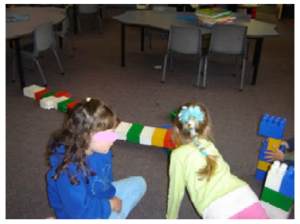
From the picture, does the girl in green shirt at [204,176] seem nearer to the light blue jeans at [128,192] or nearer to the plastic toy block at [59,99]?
the light blue jeans at [128,192]

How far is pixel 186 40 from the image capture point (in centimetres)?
374

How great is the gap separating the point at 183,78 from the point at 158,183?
2.25 metres

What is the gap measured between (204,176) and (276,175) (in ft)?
1.60

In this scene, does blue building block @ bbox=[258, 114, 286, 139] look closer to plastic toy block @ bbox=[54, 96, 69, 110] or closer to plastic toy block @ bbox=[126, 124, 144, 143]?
plastic toy block @ bbox=[126, 124, 144, 143]

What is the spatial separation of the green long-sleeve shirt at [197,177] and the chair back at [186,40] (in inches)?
95.6

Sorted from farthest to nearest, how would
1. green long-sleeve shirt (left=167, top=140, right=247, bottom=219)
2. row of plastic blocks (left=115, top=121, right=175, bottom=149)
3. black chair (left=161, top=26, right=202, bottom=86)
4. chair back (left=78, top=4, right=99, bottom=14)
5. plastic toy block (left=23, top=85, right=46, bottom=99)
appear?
chair back (left=78, top=4, right=99, bottom=14) → black chair (left=161, top=26, right=202, bottom=86) → plastic toy block (left=23, top=85, right=46, bottom=99) → row of plastic blocks (left=115, top=121, right=175, bottom=149) → green long-sleeve shirt (left=167, top=140, right=247, bottom=219)

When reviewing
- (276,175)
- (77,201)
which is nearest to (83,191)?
(77,201)

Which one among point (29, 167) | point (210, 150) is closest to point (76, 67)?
point (29, 167)

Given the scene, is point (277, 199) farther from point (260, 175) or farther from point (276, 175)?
point (260, 175)

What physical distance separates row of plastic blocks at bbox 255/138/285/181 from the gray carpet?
9 centimetres

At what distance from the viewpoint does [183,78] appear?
13.8 feet

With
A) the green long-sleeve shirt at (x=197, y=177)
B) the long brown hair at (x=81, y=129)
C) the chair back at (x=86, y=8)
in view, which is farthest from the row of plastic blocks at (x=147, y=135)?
the chair back at (x=86, y=8)

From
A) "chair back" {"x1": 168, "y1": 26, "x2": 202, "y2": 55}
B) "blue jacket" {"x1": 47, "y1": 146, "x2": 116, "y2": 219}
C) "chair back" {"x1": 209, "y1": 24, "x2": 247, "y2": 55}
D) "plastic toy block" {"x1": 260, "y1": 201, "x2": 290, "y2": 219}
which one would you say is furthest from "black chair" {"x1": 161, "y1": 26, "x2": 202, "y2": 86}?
"blue jacket" {"x1": 47, "y1": 146, "x2": 116, "y2": 219}

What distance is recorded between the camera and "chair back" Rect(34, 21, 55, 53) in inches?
140
